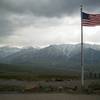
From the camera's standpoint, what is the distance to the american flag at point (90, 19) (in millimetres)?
24391

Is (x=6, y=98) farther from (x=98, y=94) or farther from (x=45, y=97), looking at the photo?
(x=98, y=94)

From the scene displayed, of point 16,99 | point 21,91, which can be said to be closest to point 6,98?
point 16,99

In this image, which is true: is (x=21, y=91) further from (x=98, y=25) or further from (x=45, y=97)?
(x=98, y=25)

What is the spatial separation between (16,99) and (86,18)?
942 cm

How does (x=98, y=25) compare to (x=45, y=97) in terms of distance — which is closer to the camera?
(x=45, y=97)

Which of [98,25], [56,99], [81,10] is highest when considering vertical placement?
[81,10]

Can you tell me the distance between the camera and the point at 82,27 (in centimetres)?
2581

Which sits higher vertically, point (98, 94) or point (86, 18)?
point (86, 18)

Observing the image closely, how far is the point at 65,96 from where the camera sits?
72.2 ft

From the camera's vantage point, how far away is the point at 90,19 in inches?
982

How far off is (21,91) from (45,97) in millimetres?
4279

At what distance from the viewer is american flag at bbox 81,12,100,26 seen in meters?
24.4

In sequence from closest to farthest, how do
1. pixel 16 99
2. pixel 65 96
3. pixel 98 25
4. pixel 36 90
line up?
pixel 16 99 < pixel 65 96 < pixel 98 25 < pixel 36 90

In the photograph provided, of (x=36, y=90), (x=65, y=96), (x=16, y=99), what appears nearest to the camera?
(x=16, y=99)
